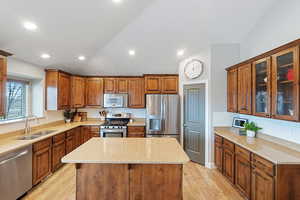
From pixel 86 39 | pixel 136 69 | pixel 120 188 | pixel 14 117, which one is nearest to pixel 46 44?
pixel 86 39

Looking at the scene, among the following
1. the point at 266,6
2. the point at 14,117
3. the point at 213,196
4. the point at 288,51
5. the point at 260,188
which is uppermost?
the point at 266,6

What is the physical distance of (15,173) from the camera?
8.36 ft

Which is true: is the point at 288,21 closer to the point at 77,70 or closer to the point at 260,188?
the point at 260,188

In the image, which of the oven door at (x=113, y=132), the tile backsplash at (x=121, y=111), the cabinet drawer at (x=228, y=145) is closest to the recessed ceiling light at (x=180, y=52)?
the tile backsplash at (x=121, y=111)

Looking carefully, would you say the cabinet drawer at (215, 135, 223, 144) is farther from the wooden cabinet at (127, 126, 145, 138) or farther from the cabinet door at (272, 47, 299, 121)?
the wooden cabinet at (127, 126, 145, 138)

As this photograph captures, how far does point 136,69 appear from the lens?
527 cm

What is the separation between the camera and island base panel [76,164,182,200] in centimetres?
212

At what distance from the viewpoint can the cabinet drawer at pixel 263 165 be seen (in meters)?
2.03

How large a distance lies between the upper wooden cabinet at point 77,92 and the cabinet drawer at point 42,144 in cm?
181

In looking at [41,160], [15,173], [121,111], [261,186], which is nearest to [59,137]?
[41,160]

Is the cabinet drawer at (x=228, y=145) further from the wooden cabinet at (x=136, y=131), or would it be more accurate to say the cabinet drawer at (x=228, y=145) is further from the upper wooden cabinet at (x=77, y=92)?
the upper wooden cabinet at (x=77, y=92)

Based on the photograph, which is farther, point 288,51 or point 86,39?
point 86,39

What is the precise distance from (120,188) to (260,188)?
180 centimetres

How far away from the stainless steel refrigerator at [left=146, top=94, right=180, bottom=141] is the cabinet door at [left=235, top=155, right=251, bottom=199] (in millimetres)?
1958
